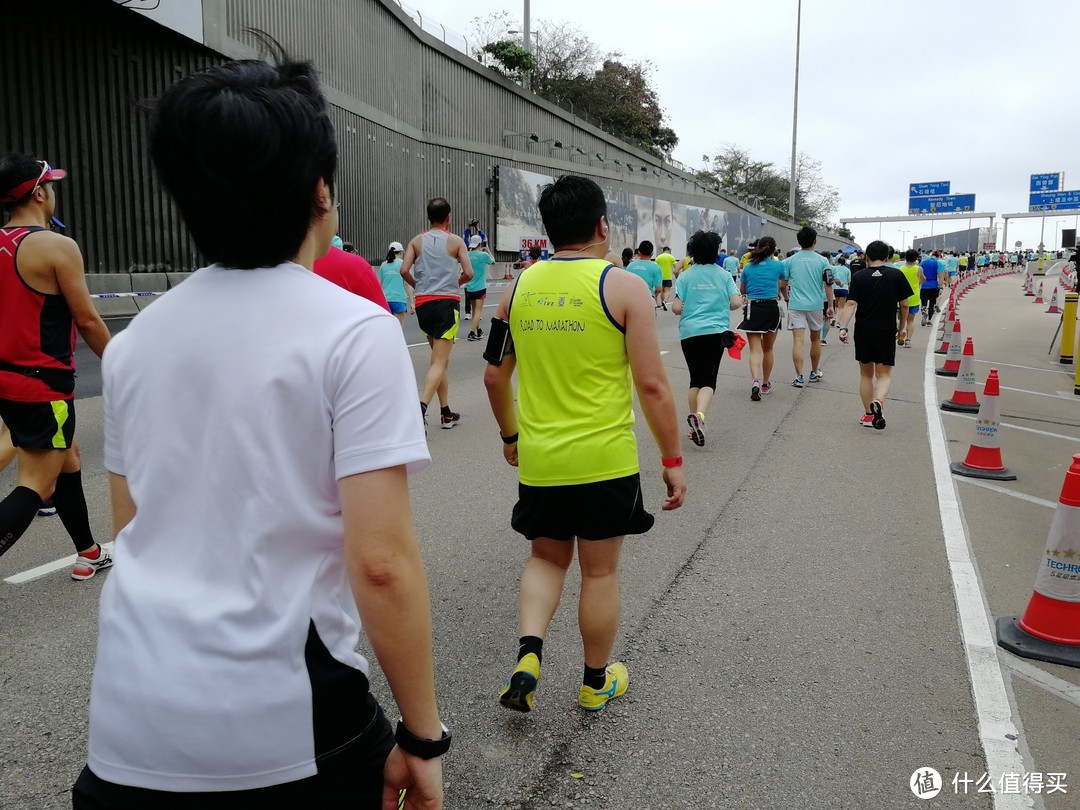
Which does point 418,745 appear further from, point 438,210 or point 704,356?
point 704,356

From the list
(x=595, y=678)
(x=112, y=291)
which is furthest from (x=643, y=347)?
(x=112, y=291)

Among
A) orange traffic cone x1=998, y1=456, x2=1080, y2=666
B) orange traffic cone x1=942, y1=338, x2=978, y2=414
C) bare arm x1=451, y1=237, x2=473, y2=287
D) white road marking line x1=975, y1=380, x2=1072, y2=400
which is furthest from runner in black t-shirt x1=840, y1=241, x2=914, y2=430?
orange traffic cone x1=998, y1=456, x2=1080, y2=666

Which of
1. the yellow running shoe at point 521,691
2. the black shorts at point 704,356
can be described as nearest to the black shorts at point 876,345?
the black shorts at point 704,356

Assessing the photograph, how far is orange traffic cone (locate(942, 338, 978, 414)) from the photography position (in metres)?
10.5

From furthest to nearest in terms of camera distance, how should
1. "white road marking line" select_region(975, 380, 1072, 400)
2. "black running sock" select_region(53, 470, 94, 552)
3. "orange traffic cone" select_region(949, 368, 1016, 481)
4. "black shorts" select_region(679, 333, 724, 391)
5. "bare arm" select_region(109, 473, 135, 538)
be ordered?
"white road marking line" select_region(975, 380, 1072, 400) < "black shorts" select_region(679, 333, 724, 391) < "orange traffic cone" select_region(949, 368, 1016, 481) < "black running sock" select_region(53, 470, 94, 552) < "bare arm" select_region(109, 473, 135, 538)

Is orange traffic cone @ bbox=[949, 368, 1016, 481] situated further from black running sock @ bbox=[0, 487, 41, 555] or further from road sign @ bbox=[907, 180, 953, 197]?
road sign @ bbox=[907, 180, 953, 197]

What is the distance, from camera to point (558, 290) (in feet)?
10.6

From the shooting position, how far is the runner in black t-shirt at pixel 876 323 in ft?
30.4

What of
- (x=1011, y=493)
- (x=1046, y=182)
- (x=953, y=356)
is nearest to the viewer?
(x=1011, y=493)

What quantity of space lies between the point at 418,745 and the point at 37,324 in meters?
3.54

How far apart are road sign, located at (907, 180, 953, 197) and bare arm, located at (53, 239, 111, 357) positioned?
9457 cm

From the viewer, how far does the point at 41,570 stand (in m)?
4.82

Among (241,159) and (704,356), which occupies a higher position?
(241,159)

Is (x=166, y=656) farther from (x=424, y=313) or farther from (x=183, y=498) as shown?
(x=424, y=313)
